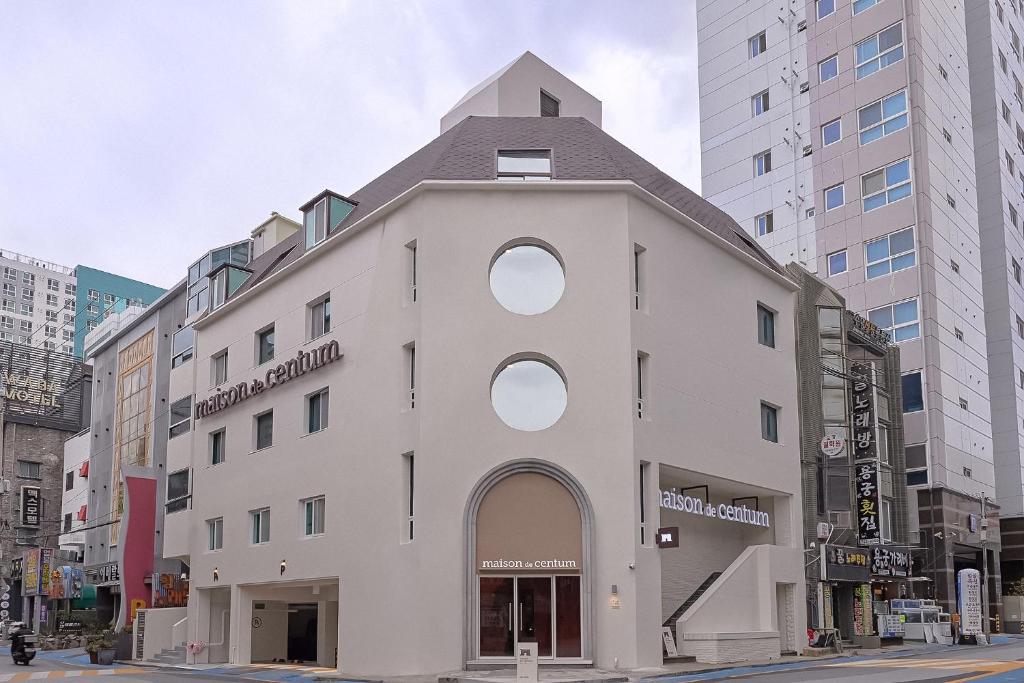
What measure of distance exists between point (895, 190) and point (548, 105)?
28854 millimetres

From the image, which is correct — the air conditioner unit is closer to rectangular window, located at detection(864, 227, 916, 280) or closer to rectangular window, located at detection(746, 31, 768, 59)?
rectangular window, located at detection(864, 227, 916, 280)

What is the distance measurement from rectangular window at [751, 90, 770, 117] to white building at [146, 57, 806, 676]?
33.3 m

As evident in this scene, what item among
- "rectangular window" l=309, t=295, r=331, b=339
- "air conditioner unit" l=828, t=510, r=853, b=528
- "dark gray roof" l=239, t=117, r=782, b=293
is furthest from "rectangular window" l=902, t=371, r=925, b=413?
"rectangular window" l=309, t=295, r=331, b=339

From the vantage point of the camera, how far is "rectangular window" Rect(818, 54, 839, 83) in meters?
69.4

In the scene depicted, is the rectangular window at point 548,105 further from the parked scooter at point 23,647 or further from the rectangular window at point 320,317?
the parked scooter at point 23,647

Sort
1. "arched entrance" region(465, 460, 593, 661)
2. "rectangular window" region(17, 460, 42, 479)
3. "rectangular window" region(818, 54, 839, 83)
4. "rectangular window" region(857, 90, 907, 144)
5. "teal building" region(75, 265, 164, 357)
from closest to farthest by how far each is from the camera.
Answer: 1. "arched entrance" region(465, 460, 593, 661)
2. "rectangular window" region(857, 90, 907, 144)
3. "rectangular window" region(818, 54, 839, 83)
4. "rectangular window" region(17, 460, 42, 479)
5. "teal building" region(75, 265, 164, 357)

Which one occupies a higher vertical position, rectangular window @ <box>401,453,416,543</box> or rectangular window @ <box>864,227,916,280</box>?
rectangular window @ <box>864,227,916,280</box>

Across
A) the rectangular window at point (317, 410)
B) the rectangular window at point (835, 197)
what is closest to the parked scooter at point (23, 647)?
the rectangular window at point (317, 410)

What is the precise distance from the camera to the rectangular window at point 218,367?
4662cm

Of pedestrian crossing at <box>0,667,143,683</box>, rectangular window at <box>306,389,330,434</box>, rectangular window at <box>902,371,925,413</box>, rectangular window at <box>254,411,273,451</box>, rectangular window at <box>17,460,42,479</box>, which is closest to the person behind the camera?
pedestrian crossing at <box>0,667,143,683</box>

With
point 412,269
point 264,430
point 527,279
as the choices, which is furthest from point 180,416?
point 527,279

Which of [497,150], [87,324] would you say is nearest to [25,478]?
[87,324]

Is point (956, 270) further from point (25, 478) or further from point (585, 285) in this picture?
point (25, 478)

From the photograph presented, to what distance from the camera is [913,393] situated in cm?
6125
